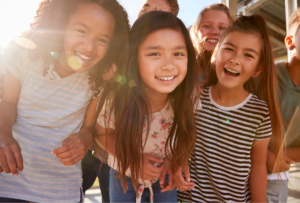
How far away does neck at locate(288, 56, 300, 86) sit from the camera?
1.44 meters

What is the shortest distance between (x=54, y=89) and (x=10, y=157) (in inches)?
14.5

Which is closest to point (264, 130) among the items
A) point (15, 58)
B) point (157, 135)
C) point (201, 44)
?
point (157, 135)

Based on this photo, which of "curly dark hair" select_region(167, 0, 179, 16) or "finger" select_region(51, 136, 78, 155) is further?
"curly dark hair" select_region(167, 0, 179, 16)

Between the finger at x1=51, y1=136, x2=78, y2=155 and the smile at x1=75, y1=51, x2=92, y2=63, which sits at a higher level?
the smile at x1=75, y1=51, x2=92, y2=63

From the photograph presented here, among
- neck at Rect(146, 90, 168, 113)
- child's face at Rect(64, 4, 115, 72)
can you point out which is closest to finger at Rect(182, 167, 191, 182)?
neck at Rect(146, 90, 168, 113)

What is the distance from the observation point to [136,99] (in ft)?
3.80

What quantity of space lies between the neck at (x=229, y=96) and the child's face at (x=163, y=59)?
34 centimetres

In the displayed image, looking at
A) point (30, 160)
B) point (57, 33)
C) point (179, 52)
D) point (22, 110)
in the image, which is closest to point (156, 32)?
point (179, 52)

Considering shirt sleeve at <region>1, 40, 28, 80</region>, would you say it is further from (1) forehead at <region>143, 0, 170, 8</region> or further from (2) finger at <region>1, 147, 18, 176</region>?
(1) forehead at <region>143, 0, 170, 8</region>

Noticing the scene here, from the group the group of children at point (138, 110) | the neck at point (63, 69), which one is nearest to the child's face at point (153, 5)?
the group of children at point (138, 110)

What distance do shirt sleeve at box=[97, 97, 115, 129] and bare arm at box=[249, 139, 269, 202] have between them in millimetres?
826

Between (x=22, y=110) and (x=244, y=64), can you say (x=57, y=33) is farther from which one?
(x=244, y=64)

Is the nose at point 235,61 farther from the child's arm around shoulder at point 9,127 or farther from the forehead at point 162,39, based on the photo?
the child's arm around shoulder at point 9,127

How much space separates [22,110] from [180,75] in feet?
2.74
